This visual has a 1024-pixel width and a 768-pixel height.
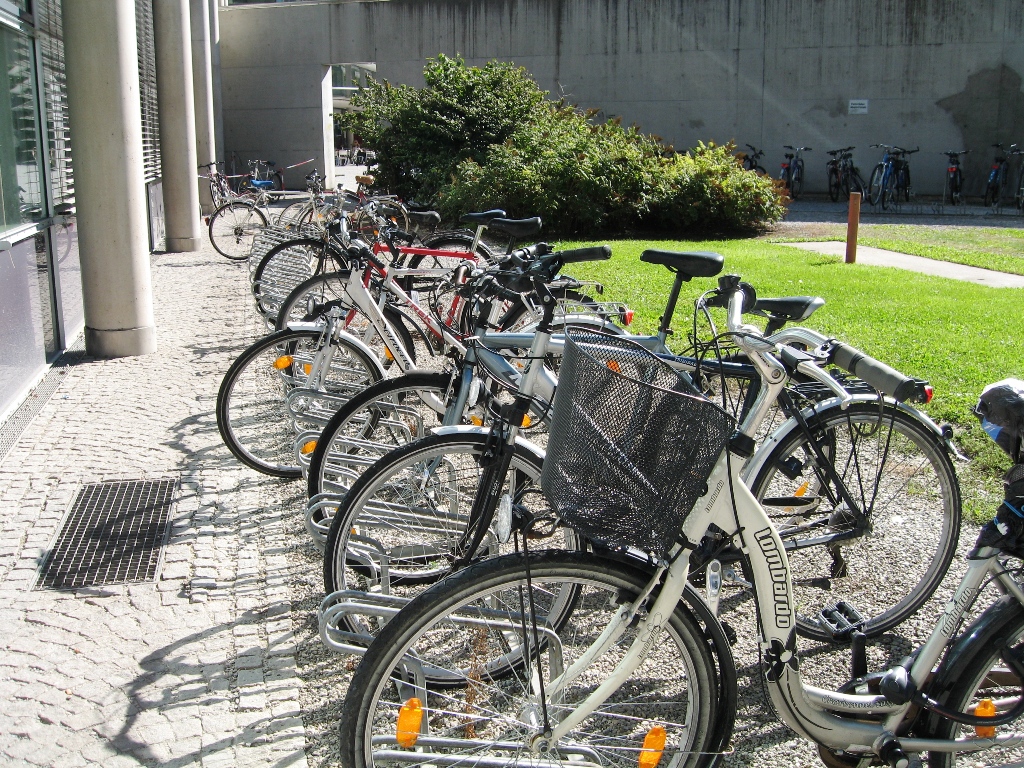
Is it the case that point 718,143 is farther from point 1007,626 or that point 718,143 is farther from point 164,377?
point 1007,626

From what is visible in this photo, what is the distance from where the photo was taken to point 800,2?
870 inches

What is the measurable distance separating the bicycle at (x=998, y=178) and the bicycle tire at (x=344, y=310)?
1818 centimetres

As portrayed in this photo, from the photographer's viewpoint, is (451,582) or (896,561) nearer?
(451,582)

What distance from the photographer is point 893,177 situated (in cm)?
2077

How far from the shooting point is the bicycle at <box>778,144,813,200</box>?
22.2m

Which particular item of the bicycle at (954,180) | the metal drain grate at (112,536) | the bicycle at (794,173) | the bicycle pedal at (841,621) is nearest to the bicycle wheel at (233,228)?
the metal drain grate at (112,536)

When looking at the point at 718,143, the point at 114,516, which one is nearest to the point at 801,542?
the point at 114,516

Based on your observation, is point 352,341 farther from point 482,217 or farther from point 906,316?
point 906,316

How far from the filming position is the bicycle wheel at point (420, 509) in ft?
10.1

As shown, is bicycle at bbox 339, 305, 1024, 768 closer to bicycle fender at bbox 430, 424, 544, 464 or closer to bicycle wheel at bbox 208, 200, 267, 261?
bicycle fender at bbox 430, 424, 544, 464

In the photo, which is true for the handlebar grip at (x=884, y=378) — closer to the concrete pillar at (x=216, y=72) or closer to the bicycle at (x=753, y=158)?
the bicycle at (x=753, y=158)

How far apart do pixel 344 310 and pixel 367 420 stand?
117cm

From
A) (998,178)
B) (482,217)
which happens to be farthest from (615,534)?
(998,178)

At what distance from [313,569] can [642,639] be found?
2.13m
